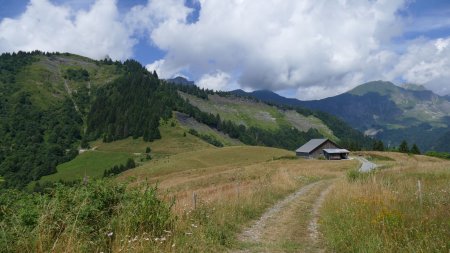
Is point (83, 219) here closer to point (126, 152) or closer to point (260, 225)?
point (260, 225)

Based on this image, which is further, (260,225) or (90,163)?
(90,163)

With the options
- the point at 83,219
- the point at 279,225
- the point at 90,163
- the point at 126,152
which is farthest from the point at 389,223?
the point at 126,152

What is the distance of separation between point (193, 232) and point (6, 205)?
477cm

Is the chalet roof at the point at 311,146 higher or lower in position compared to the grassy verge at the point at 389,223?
higher

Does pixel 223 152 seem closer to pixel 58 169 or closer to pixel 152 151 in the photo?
pixel 152 151

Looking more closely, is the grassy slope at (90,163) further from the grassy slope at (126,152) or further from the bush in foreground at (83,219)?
the bush in foreground at (83,219)

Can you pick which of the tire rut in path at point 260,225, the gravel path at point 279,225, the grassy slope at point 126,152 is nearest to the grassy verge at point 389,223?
the gravel path at point 279,225

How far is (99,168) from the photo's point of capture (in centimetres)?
15525

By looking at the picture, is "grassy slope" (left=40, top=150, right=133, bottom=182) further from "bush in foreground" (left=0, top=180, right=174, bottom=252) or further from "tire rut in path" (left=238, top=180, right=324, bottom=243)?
"bush in foreground" (left=0, top=180, right=174, bottom=252)

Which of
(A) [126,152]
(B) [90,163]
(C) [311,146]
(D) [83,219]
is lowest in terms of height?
(D) [83,219]

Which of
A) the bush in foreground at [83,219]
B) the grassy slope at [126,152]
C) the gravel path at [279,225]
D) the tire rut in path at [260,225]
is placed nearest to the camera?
the bush in foreground at [83,219]

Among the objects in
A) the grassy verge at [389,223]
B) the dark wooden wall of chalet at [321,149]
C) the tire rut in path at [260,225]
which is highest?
the dark wooden wall of chalet at [321,149]

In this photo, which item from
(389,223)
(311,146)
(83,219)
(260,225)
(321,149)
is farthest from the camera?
(311,146)

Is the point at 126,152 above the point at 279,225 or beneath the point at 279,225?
above
